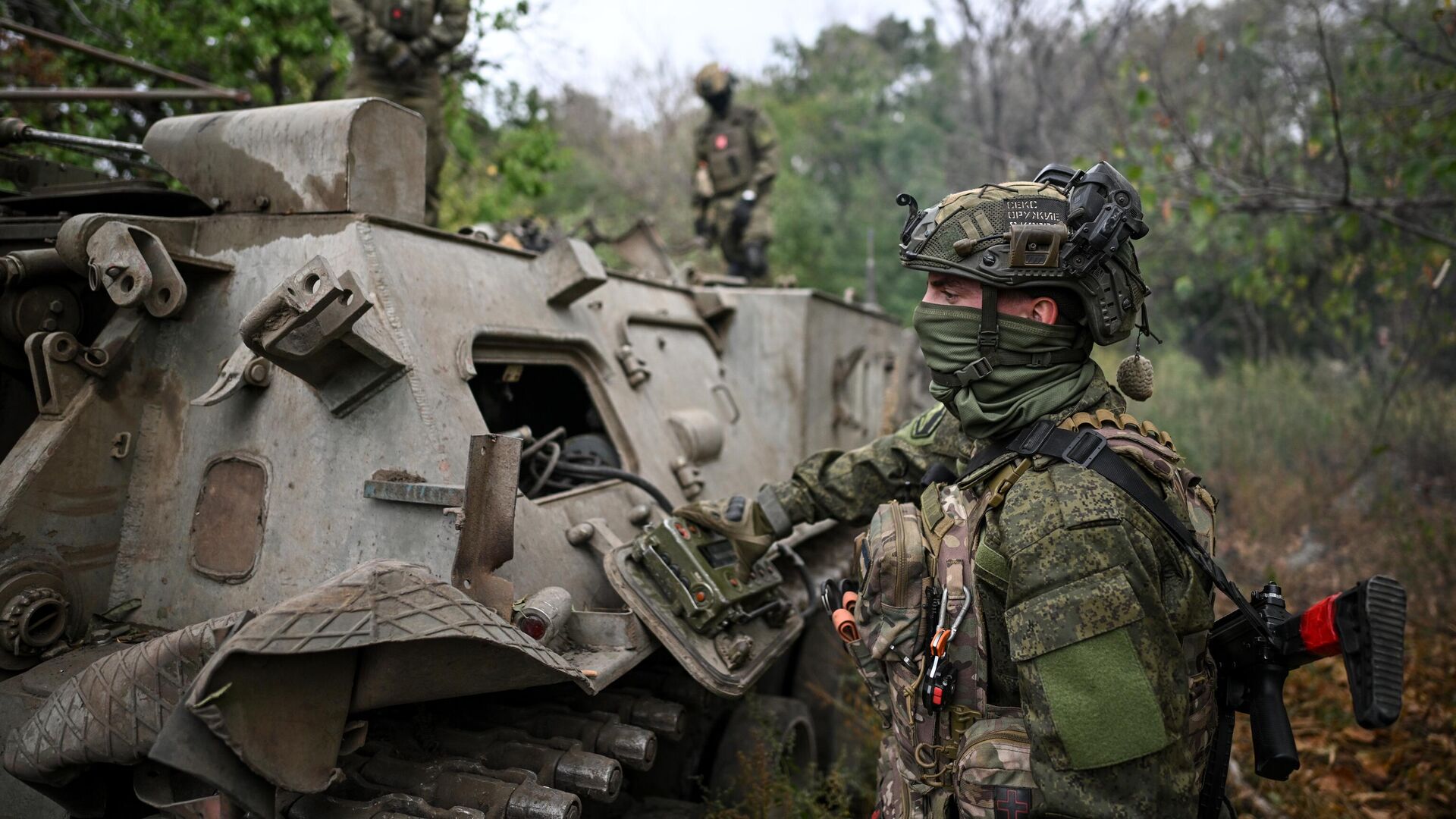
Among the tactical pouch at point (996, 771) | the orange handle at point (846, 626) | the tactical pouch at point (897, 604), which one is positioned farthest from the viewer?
the orange handle at point (846, 626)

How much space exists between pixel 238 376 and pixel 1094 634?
8.30 feet

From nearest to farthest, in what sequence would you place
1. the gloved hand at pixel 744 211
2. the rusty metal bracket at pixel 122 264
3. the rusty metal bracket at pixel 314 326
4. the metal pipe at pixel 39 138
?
1. the rusty metal bracket at pixel 314 326
2. the rusty metal bracket at pixel 122 264
3. the metal pipe at pixel 39 138
4. the gloved hand at pixel 744 211

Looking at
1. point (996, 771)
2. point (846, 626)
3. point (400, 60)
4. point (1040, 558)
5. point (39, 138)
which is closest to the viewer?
point (1040, 558)

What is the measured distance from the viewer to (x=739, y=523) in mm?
3566

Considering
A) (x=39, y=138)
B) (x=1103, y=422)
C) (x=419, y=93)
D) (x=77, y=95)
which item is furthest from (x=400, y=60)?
(x=1103, y=422)

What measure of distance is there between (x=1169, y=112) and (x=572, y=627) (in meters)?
5.09

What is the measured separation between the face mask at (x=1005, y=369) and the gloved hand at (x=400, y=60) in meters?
4.61

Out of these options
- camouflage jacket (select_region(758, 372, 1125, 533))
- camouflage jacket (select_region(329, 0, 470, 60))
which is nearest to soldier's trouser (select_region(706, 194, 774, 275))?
camouflage jacket (select_region(329, 0, 470, 60))

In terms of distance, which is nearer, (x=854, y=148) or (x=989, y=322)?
(x=989, y=322)

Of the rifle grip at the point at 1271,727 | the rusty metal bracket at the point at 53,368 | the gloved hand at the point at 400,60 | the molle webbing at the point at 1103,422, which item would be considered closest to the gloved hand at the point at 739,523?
the molle webbing at the point at 1103,422

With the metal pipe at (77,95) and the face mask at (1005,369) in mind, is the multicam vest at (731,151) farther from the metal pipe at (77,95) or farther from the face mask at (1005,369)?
the face mask at (1005,369)

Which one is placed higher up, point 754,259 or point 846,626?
point 754,259

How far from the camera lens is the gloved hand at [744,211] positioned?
8375 mm

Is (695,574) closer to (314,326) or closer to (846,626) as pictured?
(846,626)
